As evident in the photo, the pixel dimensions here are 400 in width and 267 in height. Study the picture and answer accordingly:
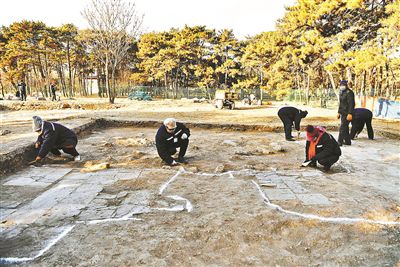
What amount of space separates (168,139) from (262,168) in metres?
1.89

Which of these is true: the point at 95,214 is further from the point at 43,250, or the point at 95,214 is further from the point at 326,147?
the point at 326,147

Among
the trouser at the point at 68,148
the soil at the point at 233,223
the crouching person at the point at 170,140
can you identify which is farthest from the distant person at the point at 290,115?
the trouser at the point at 68,148

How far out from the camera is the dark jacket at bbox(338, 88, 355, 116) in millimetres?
7219

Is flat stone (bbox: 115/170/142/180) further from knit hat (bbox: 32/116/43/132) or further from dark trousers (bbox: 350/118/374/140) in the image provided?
dark trousers (bbox: 350/118/374/140)

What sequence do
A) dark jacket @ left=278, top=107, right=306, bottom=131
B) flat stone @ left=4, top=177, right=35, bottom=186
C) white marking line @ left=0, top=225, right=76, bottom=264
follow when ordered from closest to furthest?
white marking line @ left=0, top=225, right=76, bottom=264
flat stone @ left=4, top=177, right=35, bottom=186
dark jacket @ left=278, top=107, right=306, bottom=131

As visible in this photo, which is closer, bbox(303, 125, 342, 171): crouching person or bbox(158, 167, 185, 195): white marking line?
bbox(158, 167, 185, 195): white marking line

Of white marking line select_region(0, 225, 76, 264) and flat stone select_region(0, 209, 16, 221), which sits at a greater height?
flat stone select_region(0, 209, 16, 221)

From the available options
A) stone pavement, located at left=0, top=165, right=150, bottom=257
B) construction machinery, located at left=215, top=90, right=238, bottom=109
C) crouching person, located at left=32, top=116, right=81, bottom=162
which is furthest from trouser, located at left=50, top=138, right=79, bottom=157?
construction machinery, located at left=215, top=90, right=238, bottom=109

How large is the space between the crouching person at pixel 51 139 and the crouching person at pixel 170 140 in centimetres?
183

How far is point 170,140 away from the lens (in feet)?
19.7

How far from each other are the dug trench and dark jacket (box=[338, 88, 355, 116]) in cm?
120

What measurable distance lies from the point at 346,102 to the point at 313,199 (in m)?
4.10

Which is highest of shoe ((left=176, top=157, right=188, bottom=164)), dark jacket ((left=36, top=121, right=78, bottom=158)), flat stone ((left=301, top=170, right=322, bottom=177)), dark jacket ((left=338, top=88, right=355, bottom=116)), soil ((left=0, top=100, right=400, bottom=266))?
dark jacket ((left=338, top=88, right=355, bottom=116))

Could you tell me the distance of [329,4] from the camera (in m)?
15.8
